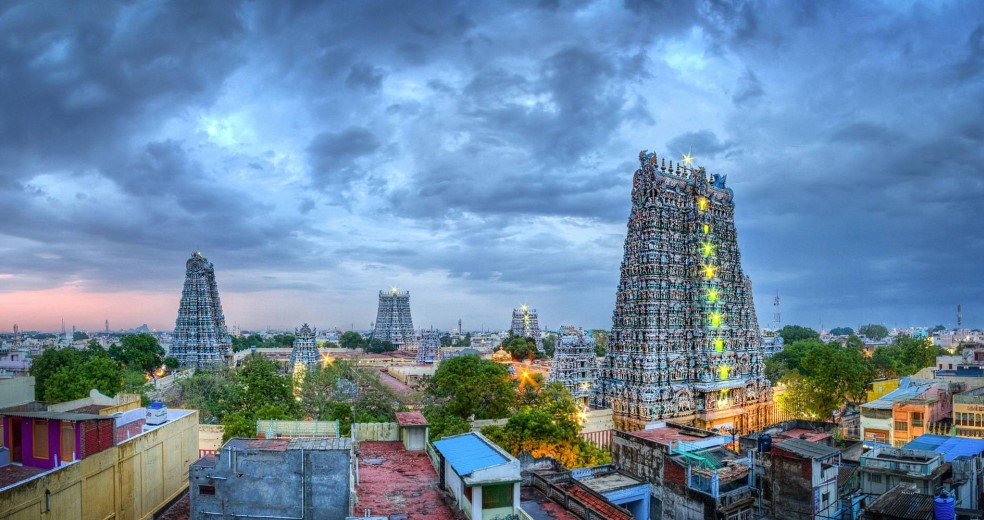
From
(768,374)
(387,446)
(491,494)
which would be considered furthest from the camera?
(768,374)

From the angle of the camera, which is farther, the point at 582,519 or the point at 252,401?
the point at 252,401

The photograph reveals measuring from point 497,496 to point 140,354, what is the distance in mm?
78446

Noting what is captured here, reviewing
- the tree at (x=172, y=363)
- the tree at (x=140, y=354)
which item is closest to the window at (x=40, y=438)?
the tree at (x=140, y=354)

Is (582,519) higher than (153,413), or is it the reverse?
(153,413)

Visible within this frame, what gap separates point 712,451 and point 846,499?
17.9ft

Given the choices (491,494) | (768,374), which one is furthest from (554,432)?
(768,374)

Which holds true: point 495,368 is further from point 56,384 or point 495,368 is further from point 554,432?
point 56,384

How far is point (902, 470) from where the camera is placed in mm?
23844

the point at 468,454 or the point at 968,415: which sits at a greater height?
the point at 468,454

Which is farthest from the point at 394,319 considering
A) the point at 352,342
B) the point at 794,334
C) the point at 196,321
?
the point at 794,334

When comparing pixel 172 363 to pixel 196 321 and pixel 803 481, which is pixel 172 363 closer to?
pixel 196 321

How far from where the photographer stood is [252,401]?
128 ft

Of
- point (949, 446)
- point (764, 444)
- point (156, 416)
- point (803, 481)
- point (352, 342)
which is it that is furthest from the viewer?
point (352, 342)

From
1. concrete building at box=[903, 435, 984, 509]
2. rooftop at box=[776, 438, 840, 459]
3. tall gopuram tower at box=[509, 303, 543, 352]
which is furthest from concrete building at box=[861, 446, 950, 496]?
tall gopuram tower at box=[509, 303, 543, 352]
